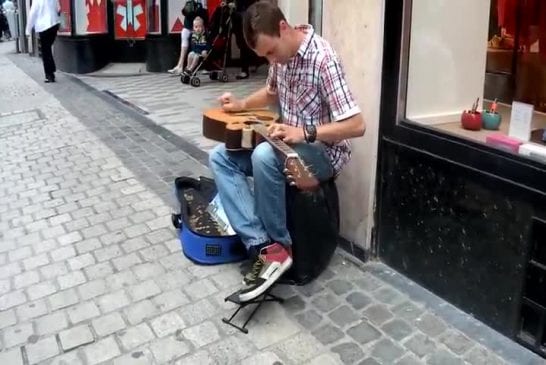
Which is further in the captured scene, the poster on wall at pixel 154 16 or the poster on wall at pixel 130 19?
the poster on wall at pixel 130 19

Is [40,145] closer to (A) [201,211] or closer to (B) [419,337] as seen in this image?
(A) [201,211]

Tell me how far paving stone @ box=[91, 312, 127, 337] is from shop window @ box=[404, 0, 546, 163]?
1.70 m

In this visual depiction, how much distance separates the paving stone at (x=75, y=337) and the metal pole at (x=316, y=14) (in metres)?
2.05

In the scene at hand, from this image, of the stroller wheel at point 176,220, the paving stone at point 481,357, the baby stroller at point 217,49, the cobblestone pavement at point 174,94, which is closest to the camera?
the paving stone at point 481,357

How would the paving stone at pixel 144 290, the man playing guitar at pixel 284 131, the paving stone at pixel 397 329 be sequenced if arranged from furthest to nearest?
the paving stone at pixel 144 290
the man playing guitar at pixel 284 131
the paving stone at pixel 397 329

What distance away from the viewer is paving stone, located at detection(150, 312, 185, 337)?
2898 millimetres

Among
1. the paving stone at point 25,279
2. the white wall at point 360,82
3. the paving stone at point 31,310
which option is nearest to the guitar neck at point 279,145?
the white wall at point 360,82

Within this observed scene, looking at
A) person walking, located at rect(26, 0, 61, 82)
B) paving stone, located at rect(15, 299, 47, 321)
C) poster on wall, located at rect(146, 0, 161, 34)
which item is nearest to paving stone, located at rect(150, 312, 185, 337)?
paving stone, located at rect(15, 299, 47, 321)

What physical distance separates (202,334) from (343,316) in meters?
0.66

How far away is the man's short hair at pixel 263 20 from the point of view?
285 centimetres

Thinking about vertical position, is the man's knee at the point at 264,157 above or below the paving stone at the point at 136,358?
above

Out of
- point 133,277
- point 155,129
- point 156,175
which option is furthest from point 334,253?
point 155,129

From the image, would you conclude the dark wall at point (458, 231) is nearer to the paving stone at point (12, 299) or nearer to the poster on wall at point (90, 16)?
the paving stone at point (12, 299)

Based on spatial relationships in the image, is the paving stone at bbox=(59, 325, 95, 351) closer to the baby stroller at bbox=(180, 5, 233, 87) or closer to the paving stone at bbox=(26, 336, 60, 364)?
the paving stone at bbox=(26, 336, 60, 364)
